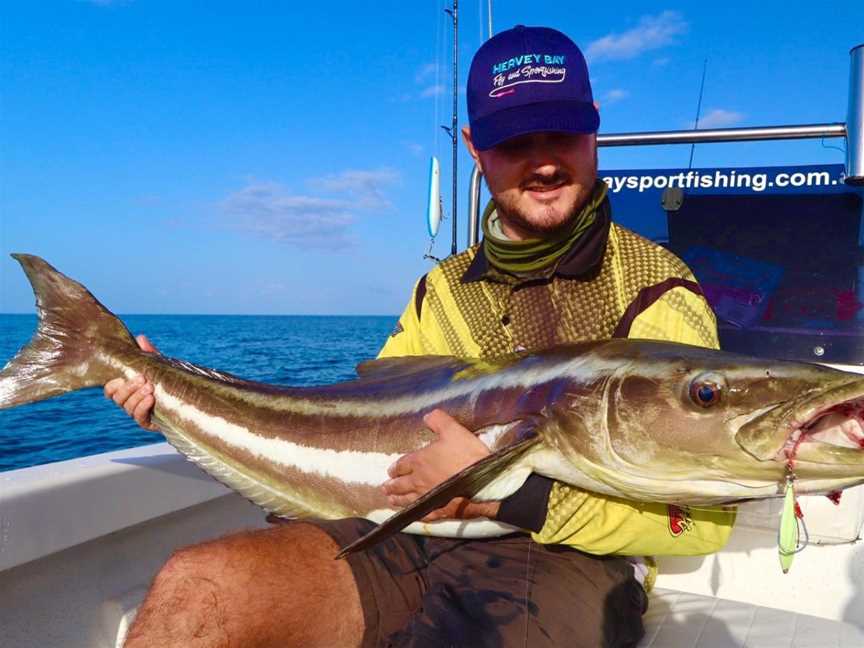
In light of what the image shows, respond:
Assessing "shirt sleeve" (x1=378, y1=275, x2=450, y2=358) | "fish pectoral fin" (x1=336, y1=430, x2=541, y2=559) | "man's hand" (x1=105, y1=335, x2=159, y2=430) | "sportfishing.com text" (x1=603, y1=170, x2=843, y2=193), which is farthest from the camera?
"sportfishing.com text" (x1=603, y1=170, x2=843, y2=193)

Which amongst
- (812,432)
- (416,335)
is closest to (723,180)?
(416,335)

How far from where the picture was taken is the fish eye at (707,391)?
6.42ft

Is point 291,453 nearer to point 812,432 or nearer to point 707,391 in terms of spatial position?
point 707,391

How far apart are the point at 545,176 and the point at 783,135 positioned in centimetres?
213

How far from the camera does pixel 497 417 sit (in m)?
2.43

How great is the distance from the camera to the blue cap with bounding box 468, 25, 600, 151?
300cm

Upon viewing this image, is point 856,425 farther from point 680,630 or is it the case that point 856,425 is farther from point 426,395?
point 680,630

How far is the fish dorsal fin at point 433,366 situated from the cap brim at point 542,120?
0.96m

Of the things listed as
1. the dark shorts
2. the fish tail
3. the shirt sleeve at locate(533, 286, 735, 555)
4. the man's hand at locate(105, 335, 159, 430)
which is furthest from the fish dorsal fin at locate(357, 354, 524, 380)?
the fish tail

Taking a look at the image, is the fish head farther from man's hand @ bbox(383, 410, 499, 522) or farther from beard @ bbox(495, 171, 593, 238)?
beard @ bbox(495, 171, 593, 238)

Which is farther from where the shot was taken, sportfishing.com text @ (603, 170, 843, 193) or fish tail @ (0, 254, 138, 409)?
sportfishing.com text @ (603, 170, 843, 193)

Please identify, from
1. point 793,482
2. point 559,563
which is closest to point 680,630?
point 559,563

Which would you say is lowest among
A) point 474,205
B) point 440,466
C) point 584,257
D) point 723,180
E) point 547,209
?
point 440,466

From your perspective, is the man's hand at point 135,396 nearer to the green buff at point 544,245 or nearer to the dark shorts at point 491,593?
the dark shorts at point 491,593
